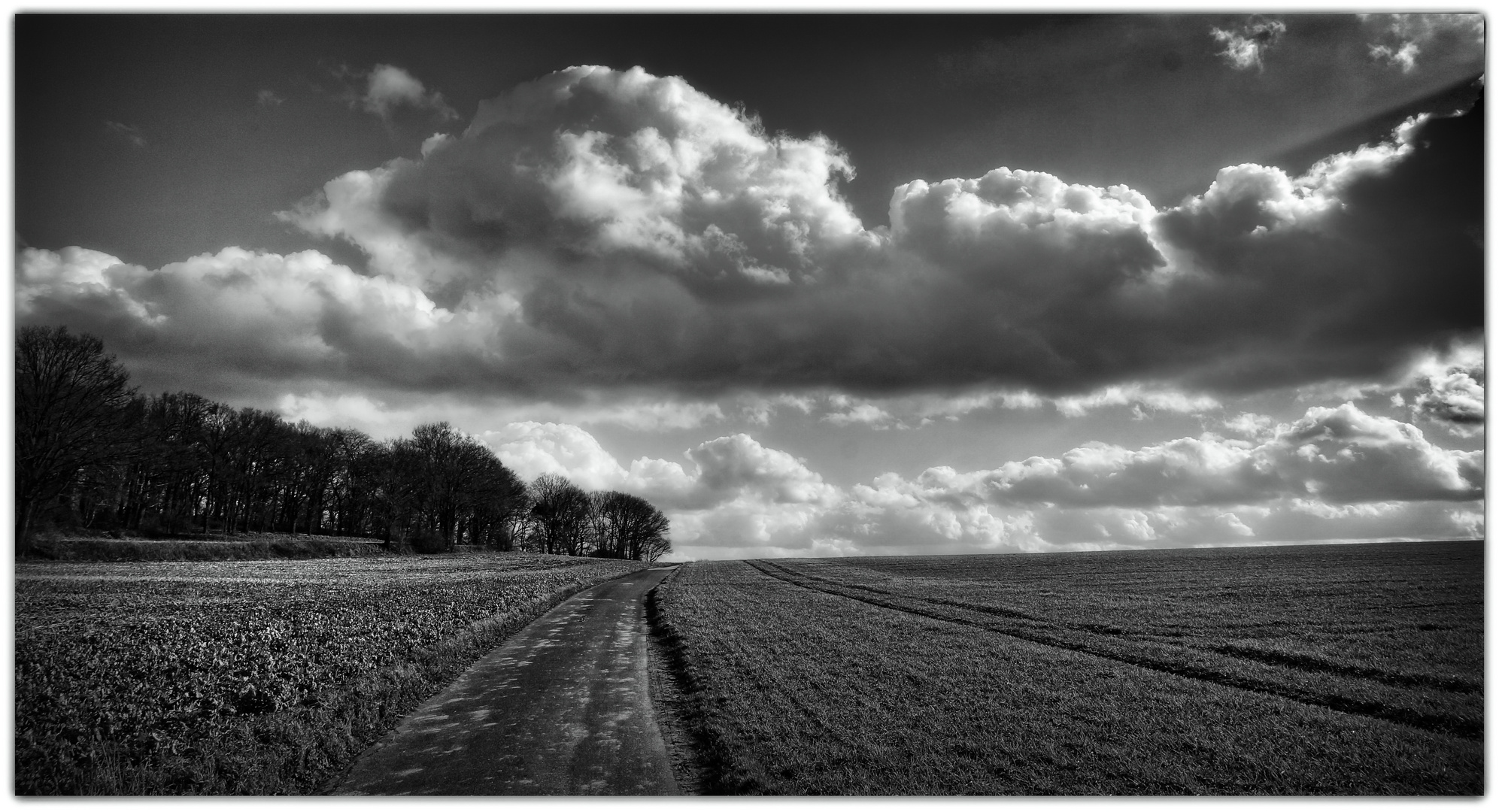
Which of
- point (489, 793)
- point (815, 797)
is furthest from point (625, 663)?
point (815, 797)

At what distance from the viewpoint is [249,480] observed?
2318 inches

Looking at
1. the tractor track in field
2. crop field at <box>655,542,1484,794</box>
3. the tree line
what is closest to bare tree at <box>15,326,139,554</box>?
the tree line

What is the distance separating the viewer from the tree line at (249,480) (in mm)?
14328

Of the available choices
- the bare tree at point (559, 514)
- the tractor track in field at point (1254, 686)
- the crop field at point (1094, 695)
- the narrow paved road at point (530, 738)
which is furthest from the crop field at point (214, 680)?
the bare tree at point (559, 514)

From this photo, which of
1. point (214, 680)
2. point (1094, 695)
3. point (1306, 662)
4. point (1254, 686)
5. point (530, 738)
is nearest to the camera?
point (530, 738)

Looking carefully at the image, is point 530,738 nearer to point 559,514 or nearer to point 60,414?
point 60,414

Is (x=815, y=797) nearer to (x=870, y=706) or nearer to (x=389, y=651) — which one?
(x=870, y=706)

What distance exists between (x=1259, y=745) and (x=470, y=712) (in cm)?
1279

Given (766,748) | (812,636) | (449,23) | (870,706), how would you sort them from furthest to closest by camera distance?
(812,636)
(870,706)
(449,23)
(766,748)

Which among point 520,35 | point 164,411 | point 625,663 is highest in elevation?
point 520,35

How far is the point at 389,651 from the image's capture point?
16.1 metres

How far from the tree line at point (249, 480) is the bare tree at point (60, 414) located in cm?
6

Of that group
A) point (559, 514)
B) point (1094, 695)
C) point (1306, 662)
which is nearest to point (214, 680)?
point (1094, 695)

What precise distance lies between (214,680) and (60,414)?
29.9 feet
